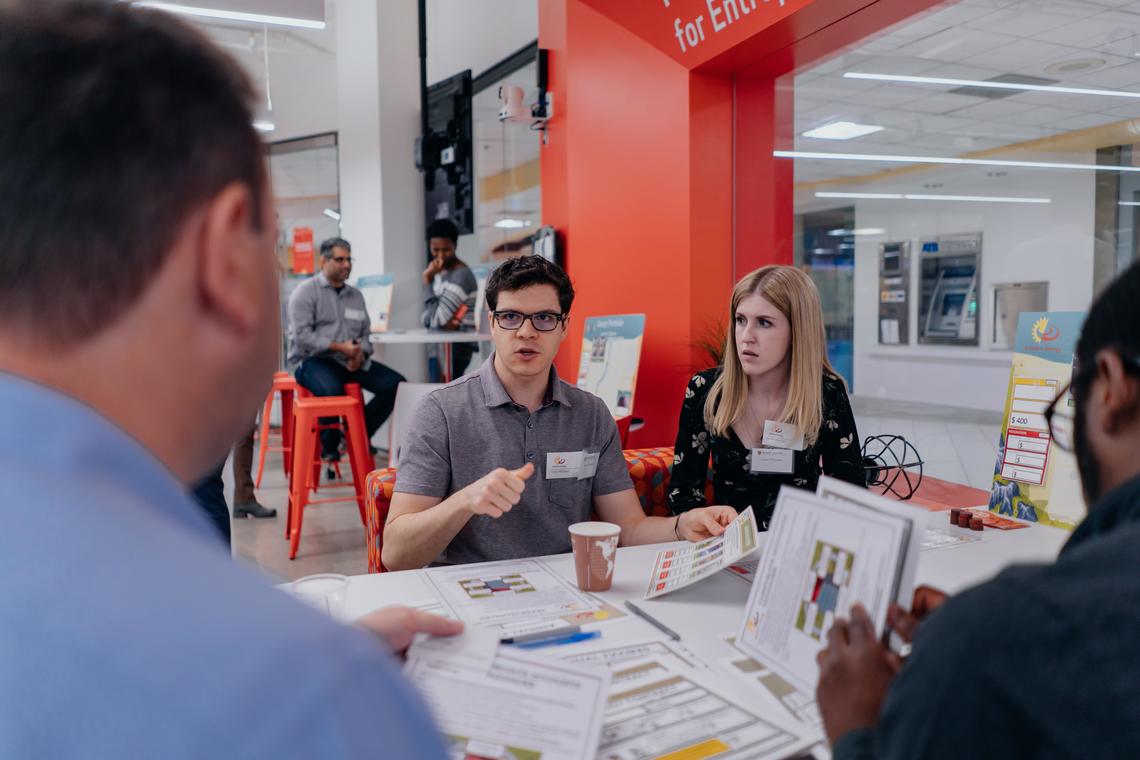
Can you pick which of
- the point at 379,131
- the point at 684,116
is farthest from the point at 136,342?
the point at 379,131

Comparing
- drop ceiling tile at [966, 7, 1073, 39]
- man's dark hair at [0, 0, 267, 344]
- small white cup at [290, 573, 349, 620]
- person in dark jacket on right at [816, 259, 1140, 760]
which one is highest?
drop ceiling tile at [966, 7, 1073, 39]

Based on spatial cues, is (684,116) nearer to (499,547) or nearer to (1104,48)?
(1104,48)

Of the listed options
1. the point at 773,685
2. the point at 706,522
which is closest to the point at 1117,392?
the point at 773,685

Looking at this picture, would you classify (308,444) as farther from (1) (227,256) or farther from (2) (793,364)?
(1) (227,256)

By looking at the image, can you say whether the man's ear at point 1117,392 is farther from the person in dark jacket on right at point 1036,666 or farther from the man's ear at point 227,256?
the man's ear at point 227,256

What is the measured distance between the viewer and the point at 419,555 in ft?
5.90

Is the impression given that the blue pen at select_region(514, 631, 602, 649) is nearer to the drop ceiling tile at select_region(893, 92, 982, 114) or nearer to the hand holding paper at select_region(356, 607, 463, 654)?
the hand holding paper at select_region(356, 607, 463, 654)

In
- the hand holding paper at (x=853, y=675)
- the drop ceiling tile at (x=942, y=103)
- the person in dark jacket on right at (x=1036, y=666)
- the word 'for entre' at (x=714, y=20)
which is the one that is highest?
the word 'for entre' at (x=714, y=20)

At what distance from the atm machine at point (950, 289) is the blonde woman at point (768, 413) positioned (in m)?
1.05

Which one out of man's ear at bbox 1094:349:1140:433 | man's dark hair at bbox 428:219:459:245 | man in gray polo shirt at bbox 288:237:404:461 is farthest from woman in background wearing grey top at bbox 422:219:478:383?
man's ear at bbox 1094:349:1140:433

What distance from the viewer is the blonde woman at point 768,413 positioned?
2.50 m

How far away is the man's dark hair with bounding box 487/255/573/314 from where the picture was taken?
217cm

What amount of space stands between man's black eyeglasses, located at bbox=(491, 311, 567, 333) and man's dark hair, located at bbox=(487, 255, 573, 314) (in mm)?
72

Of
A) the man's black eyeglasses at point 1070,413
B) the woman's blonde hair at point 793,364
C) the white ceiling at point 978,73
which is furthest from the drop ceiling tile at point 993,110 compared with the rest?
the man's black eyeglasses at point 1070,413
